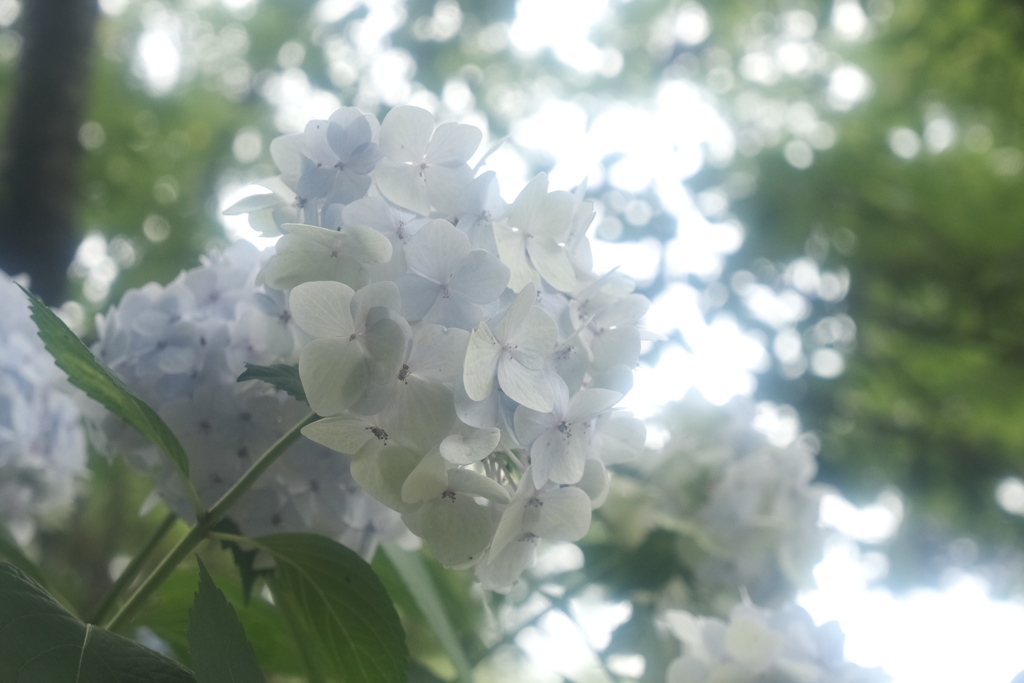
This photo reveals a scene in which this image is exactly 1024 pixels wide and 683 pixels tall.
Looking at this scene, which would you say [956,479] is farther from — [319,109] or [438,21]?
[319,109]

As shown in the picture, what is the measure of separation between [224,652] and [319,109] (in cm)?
177

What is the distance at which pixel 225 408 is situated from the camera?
0.42m

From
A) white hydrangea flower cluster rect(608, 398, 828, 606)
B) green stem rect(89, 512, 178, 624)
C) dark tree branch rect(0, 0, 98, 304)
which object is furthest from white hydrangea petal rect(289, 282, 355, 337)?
dark tree branch rect(0, 0, 98, 304)

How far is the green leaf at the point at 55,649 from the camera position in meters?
0.30

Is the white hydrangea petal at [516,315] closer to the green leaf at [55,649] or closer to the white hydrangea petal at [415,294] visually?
the white hydrangea petal at [415,294]

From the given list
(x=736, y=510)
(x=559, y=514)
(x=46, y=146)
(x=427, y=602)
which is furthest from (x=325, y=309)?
(x=46, y=146)

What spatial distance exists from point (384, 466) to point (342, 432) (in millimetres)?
23

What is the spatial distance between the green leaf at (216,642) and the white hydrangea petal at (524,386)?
15 centimetres

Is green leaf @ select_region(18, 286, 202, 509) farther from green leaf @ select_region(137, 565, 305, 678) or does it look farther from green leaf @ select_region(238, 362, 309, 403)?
green leaf @ select_region(137, 565, 305, 678)

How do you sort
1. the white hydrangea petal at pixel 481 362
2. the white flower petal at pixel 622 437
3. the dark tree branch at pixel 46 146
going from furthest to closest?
1. the dark tree branch at pixel 46 146
2. the white flower petal at pixel 622 437
3. the white hydrangea petal at pixel 481 362

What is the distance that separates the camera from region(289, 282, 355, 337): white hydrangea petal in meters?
0.30

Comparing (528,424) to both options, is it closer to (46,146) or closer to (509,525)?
(509,525)

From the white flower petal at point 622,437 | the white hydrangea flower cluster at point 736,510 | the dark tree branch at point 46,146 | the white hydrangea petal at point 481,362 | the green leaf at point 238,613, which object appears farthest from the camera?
the dark tree branch at point 46,146

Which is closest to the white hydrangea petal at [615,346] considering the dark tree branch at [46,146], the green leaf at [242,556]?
the green leaf at [242,556]
